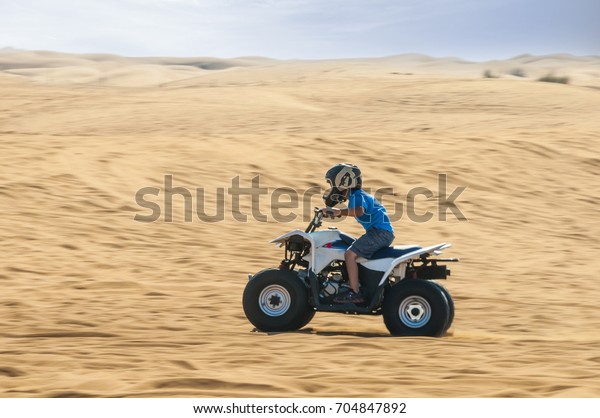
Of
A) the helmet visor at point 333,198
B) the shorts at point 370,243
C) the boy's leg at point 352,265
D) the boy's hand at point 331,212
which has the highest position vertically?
the helmet visor at point 333,198

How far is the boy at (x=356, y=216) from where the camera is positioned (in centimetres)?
904

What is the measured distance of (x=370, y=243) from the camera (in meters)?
9.14

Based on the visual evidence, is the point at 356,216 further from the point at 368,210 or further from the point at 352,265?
the point at 352,265

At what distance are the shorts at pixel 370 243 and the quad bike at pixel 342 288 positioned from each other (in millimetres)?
82

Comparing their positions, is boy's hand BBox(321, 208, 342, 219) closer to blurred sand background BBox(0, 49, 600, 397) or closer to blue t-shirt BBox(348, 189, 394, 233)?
blue t-shirt BBox(348, 189, 394, 233)

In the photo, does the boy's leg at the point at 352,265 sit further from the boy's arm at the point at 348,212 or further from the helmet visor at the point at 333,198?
the helmet visor at the point at 333,198

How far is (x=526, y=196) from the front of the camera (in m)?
19.8

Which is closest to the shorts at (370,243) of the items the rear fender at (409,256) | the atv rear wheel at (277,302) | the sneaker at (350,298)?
the rear fender at (409,256)

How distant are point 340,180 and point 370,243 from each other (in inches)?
26.1

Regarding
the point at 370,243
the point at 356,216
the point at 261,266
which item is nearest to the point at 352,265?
the point at 370,243

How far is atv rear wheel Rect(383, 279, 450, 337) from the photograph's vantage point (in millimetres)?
8938

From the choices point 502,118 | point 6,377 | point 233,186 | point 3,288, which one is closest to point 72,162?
point 233,186
